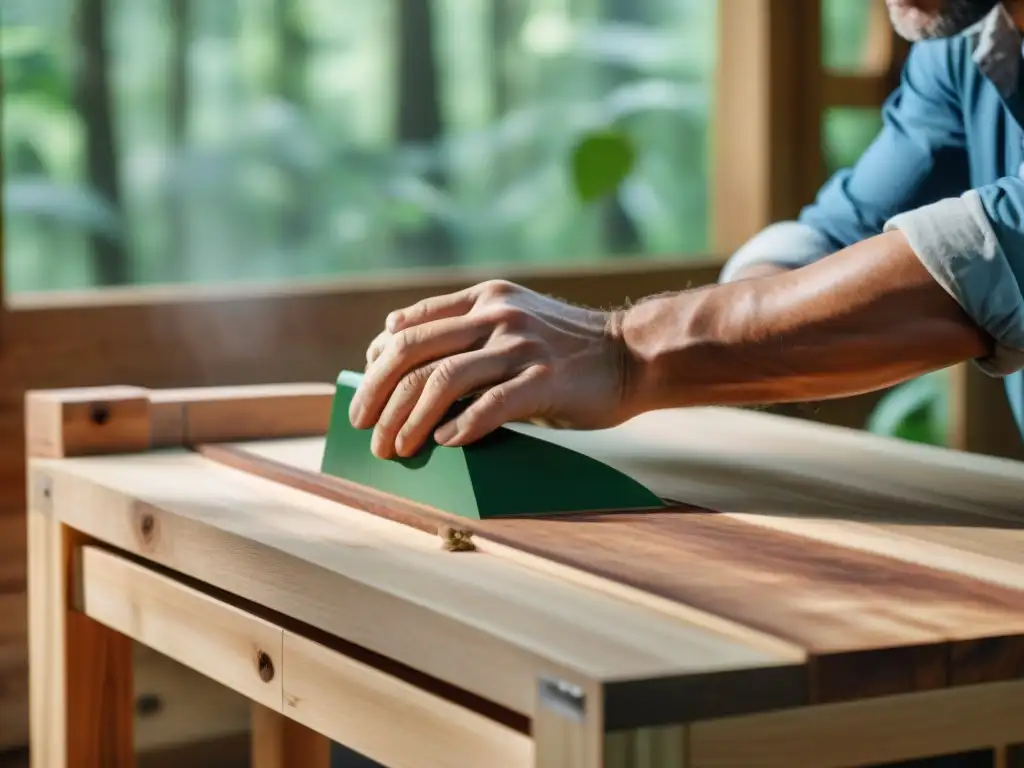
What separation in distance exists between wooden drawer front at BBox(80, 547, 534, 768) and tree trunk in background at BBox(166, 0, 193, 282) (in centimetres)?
208

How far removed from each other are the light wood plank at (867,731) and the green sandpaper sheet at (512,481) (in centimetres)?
39

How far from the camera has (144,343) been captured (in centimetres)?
223

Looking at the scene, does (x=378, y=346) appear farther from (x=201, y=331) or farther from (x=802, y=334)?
(x=201, y=331)

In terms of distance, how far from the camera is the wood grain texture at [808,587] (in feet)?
2.49

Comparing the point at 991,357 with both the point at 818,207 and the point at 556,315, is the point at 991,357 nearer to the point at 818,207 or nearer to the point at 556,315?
the point at 556,315

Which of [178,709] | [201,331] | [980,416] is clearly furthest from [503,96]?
[178,709]

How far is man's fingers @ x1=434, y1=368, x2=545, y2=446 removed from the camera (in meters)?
1.13

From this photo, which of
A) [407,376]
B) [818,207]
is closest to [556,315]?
[407,376]

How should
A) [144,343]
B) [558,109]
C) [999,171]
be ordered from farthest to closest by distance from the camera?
[558,109] → [144,343] → [999,171]

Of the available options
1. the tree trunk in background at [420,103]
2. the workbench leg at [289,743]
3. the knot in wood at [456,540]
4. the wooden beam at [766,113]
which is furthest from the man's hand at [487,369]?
the tree trunk in background at [420,103]

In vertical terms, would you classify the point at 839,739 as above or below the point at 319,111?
below

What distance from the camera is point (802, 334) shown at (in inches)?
46.6

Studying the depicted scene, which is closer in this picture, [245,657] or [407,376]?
[245,657]

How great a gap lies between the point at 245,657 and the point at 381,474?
0.19 meters
